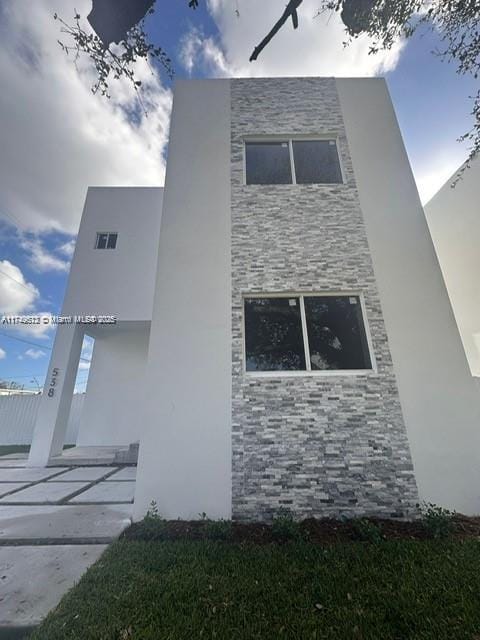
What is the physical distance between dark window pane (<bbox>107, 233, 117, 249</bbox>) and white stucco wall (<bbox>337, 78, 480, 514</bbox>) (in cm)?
751

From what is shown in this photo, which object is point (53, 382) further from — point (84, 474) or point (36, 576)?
point (36, 576)

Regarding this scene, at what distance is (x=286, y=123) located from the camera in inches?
238

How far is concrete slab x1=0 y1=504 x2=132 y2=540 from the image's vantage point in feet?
11.1

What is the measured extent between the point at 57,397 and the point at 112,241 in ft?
17.0

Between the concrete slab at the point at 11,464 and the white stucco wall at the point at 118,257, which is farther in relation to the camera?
the white stucco wall at the point at 118,257

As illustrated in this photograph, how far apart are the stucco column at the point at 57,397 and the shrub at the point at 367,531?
25.9ft

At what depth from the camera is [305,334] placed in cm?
447

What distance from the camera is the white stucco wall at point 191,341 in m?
3.80

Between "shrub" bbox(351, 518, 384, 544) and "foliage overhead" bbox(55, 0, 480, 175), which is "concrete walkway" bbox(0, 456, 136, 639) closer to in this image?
"shrub" bbox(351, 518, 384, 544)

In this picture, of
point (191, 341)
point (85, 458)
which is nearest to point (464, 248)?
point (191, 341)

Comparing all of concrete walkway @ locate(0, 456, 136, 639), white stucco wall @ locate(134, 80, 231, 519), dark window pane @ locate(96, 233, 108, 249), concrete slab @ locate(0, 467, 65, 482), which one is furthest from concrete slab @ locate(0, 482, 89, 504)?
dark window pane @ locate(96, 233, 108, 249)

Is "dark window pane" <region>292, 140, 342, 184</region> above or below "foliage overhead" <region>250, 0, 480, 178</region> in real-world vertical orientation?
below

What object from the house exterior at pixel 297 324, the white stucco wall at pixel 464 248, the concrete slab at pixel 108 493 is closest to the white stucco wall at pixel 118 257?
the house exterior at pixel 297 324

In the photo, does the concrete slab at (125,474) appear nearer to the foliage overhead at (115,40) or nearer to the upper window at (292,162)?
the upper window at (292,162)
